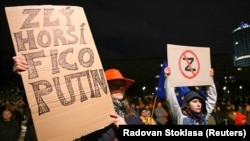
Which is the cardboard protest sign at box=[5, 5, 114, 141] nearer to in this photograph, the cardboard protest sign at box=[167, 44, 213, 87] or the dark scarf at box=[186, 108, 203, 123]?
the dark scarf at box=[186, 108, 203, 123]

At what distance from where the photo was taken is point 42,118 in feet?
12.3

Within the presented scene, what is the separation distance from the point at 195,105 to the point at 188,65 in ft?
2.59

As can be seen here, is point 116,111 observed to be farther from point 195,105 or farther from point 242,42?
point 242,42

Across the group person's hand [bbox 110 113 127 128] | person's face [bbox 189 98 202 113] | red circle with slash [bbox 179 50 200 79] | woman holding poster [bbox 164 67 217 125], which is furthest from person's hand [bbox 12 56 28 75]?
red circle with slash [bbox 179 50 200 79]

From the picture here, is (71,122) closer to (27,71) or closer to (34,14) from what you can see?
(27,71)

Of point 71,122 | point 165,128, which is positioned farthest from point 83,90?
point 165,128

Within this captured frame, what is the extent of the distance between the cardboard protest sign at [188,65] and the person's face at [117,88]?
3.27 ft

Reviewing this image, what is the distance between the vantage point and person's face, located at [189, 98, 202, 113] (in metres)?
4.82

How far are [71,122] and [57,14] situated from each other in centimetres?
104

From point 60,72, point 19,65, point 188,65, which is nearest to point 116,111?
point 60,72

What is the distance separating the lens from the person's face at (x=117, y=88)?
14.0 ft

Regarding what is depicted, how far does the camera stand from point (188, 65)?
5.48 meters

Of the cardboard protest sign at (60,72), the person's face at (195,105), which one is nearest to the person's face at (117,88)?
the cardboard protest sign at (60,72)

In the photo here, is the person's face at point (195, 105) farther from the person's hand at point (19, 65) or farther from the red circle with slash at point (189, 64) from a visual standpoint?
the person's hand at point (19, 65)
